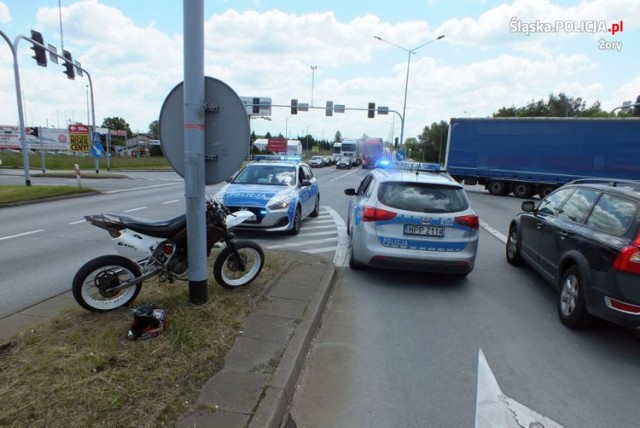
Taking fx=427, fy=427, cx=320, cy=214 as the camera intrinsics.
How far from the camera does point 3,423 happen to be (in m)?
2.53

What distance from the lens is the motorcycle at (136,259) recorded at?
13.7 feet

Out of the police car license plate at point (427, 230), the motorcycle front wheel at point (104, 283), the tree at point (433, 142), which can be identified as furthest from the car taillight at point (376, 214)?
the tree at point (433, 142)

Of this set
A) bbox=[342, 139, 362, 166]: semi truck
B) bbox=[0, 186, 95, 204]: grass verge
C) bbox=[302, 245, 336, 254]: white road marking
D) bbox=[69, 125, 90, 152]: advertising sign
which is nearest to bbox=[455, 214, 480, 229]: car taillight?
bbox=[302, 245, 336, 254]: white road marking

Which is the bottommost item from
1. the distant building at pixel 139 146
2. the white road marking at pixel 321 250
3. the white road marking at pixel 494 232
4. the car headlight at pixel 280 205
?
the distant building at pixel 139 146

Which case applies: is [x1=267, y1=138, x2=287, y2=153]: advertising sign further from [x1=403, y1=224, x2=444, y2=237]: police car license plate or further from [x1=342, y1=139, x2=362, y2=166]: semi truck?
[x1=403, y1=224, x2=444, y2=237]: police car license plate

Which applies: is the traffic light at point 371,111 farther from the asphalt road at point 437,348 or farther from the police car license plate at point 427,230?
the police car license plate at point 427,230

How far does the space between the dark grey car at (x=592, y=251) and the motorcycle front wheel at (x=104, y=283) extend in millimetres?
4671

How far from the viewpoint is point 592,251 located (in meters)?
4.52

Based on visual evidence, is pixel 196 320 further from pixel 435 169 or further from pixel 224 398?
pixel 435 169

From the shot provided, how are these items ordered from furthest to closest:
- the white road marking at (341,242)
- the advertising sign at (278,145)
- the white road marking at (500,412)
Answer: the advertising sign at (278,145)
the white road marking at (341,242)
the white road marking at (500,412)

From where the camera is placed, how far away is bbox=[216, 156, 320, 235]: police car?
8.77m

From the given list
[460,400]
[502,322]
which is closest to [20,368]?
[460,400]

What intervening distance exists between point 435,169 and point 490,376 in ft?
13.9

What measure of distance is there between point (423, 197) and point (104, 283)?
4189mm
